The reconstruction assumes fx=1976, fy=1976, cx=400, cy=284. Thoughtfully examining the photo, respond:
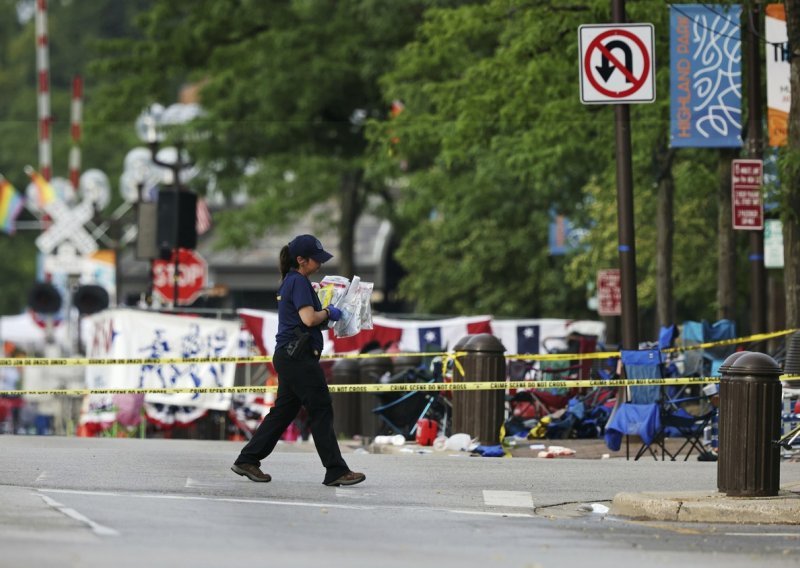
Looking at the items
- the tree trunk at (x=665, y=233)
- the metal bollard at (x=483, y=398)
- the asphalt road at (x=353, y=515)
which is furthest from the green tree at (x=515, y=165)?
the asphalt road at (x=353, y=515)

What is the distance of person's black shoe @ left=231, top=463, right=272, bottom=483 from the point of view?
13.9 m

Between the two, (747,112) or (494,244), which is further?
(494,244)

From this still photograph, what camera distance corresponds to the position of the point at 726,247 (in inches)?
1074

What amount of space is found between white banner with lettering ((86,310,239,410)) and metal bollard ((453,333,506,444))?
6965 millimetres

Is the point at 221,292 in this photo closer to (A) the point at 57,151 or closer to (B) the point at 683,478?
(B) the point at 683,478

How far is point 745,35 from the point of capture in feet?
83.0

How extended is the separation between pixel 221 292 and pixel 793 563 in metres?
30.0

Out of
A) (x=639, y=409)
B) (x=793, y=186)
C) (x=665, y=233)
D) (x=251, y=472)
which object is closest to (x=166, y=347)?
(x=665, y=233)

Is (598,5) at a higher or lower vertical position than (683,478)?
Result: higher

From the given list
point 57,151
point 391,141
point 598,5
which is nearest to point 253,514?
point 598,5

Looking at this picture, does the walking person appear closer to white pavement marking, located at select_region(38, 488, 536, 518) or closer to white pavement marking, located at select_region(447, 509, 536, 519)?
white pavement marking, located at select_region(38, 488, 536, 518)

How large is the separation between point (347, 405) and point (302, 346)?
9.39 m

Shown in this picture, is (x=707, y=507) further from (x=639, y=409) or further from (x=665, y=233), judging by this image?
(x=665, y=233)

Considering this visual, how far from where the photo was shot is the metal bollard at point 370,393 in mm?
21812
